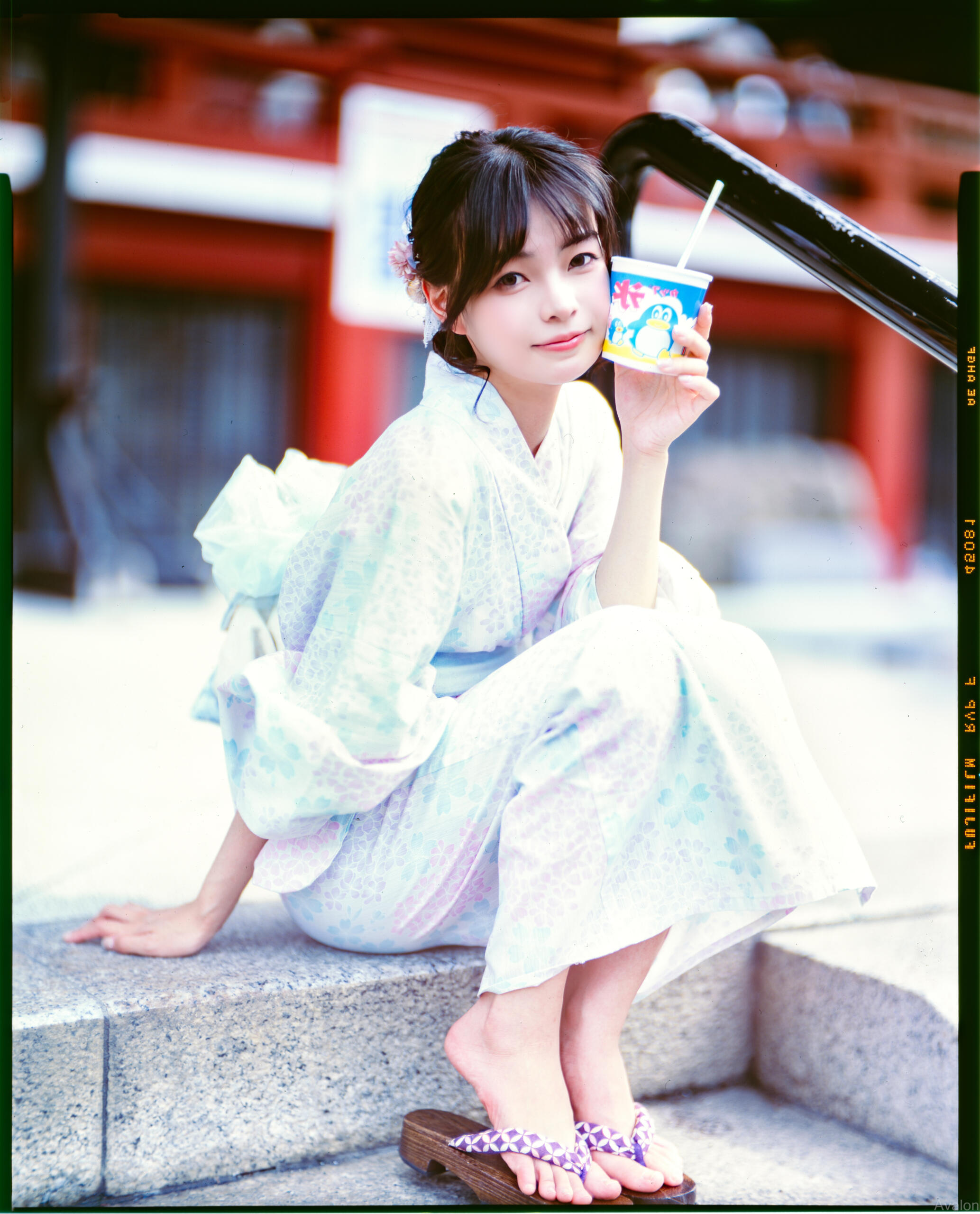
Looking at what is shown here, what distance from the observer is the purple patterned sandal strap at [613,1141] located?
105 cm

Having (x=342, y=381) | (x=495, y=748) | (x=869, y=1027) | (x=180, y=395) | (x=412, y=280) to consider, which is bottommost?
(x=869, y=1027)

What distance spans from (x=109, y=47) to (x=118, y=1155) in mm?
7499

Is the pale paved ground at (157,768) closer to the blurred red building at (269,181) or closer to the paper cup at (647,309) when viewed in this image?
the paper cup at (647,309)

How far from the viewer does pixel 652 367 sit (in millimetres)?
1061

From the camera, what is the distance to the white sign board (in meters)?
7.26

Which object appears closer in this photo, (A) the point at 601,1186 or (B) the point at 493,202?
(A) the point at 601,1186

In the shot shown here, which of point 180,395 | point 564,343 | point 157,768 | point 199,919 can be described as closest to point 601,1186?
point 199,919

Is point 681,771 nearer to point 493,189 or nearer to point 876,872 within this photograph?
point 493,189

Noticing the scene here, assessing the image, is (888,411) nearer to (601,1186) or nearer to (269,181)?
(269,181)

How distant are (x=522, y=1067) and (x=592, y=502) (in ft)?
2.07

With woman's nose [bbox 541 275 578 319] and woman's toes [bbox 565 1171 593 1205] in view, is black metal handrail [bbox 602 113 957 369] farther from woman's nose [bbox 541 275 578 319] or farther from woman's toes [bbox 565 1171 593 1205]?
woman's toes [bbox 565 1171 593 1205]

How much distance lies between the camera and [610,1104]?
1078mm

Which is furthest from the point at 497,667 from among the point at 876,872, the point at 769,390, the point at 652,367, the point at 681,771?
the point at 769,390

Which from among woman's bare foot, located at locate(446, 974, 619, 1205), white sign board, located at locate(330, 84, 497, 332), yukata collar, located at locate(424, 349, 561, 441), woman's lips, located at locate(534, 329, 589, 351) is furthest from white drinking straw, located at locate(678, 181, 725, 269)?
white sign board, located at locate(330, 84, 497, 332)
